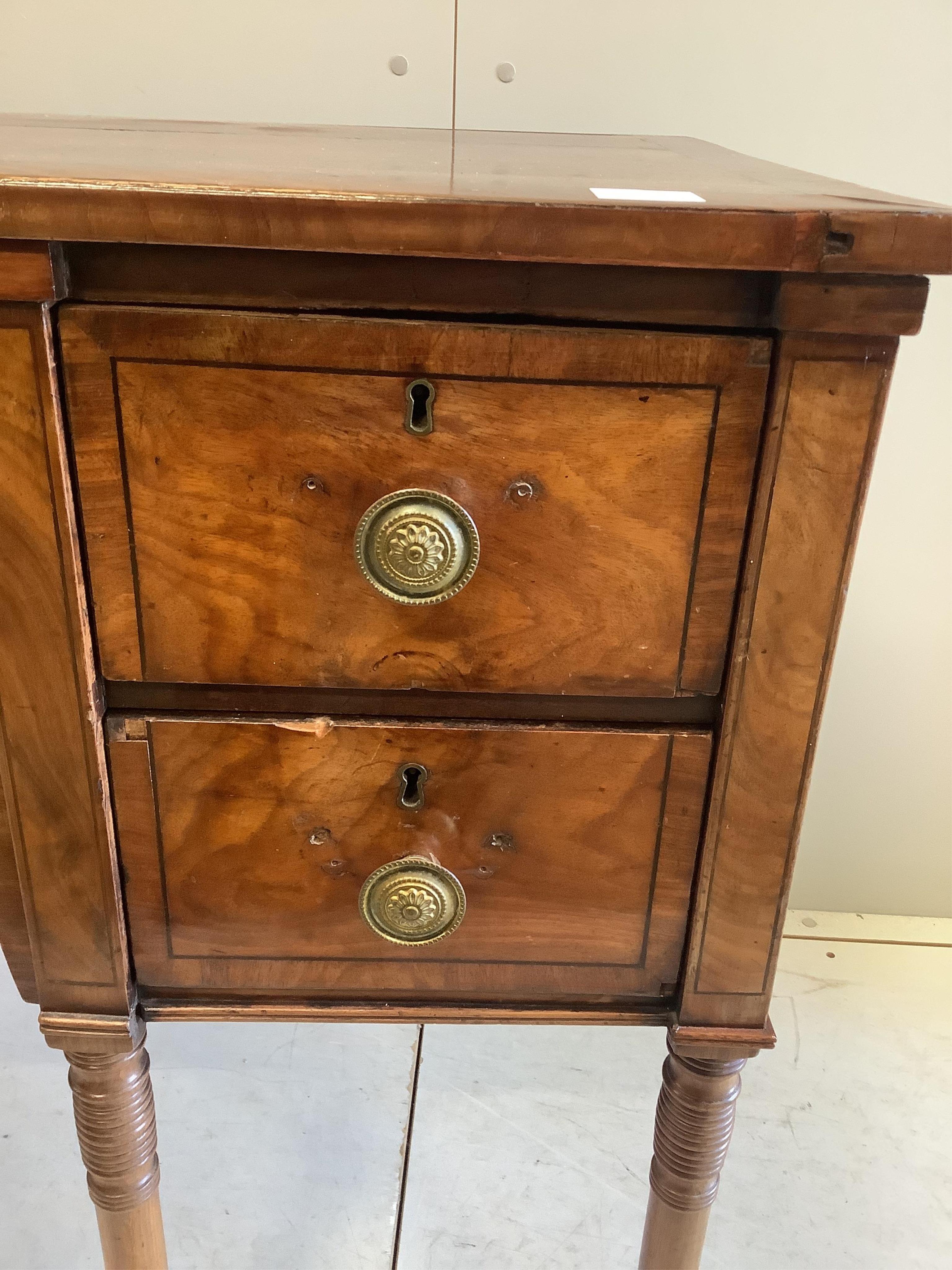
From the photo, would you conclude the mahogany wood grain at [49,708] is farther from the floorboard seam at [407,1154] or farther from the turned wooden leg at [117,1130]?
the floorboard seam at [407,1154]

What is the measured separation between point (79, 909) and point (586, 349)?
1.43 ft

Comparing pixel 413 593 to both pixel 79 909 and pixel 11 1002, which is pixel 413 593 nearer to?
pixel 79 909

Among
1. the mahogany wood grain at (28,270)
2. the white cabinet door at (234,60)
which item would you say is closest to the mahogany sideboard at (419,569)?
the mahogany wood grain at (28,270)

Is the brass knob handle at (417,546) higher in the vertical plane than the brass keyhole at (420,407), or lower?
lower

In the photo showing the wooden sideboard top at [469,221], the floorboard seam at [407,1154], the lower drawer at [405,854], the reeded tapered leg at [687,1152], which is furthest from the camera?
the floorboard seam at [407,1154]

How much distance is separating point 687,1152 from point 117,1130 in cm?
40

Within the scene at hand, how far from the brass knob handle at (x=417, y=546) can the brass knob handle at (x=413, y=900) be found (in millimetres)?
174

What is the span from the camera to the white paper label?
1.54 feet

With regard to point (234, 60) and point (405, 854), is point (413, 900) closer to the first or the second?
point (405, 854)

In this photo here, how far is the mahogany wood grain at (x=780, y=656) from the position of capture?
51cm

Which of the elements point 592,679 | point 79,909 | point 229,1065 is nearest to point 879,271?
point 592,679

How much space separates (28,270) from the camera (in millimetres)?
470

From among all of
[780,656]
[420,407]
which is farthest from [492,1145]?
[420,407]

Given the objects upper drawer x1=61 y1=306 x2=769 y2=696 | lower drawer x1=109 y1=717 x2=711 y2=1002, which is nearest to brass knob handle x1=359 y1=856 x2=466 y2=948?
lower drawer x1=109 y1=717 x2=711 y2=1002
